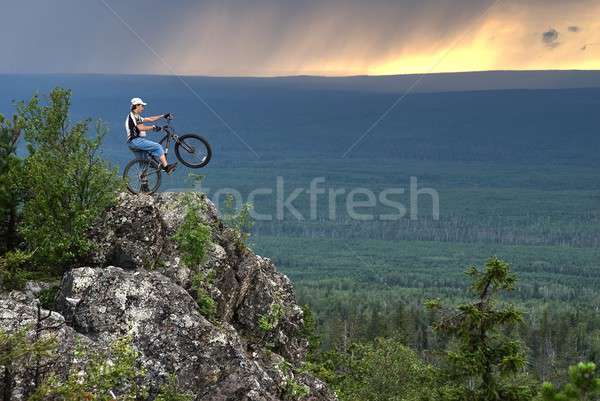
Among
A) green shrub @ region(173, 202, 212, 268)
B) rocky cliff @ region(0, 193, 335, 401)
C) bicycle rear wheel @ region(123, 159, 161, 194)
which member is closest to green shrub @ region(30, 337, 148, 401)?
rocky cliff @ region(0, 193, 335, 401)

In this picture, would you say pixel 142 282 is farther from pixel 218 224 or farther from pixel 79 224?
pixel 218 224

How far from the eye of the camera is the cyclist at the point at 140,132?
129ft

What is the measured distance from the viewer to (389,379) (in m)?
78.9

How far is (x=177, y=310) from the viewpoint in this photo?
109 feet

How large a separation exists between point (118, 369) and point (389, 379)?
57075mm

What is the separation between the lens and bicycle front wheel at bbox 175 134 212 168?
43.8 meters

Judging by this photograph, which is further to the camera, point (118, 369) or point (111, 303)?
point (111, 303)

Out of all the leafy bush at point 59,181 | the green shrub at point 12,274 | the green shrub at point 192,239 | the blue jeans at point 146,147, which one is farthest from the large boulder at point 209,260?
the green shrub at point 12,274

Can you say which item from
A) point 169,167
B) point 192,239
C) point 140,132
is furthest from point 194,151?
point 192,239

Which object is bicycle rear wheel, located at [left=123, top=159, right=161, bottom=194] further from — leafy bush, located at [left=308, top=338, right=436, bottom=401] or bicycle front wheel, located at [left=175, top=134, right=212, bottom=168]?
leafy bush, located at [left=308, top=338, right=436, bottom=401]

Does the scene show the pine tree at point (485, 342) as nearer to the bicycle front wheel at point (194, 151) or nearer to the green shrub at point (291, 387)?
the green shrub at point (291, 387)

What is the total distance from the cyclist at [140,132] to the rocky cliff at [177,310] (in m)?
2.35

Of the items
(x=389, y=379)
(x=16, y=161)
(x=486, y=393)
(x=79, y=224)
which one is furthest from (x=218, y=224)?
(x=389, y=379)

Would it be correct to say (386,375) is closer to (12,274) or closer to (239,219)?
(239,219)
